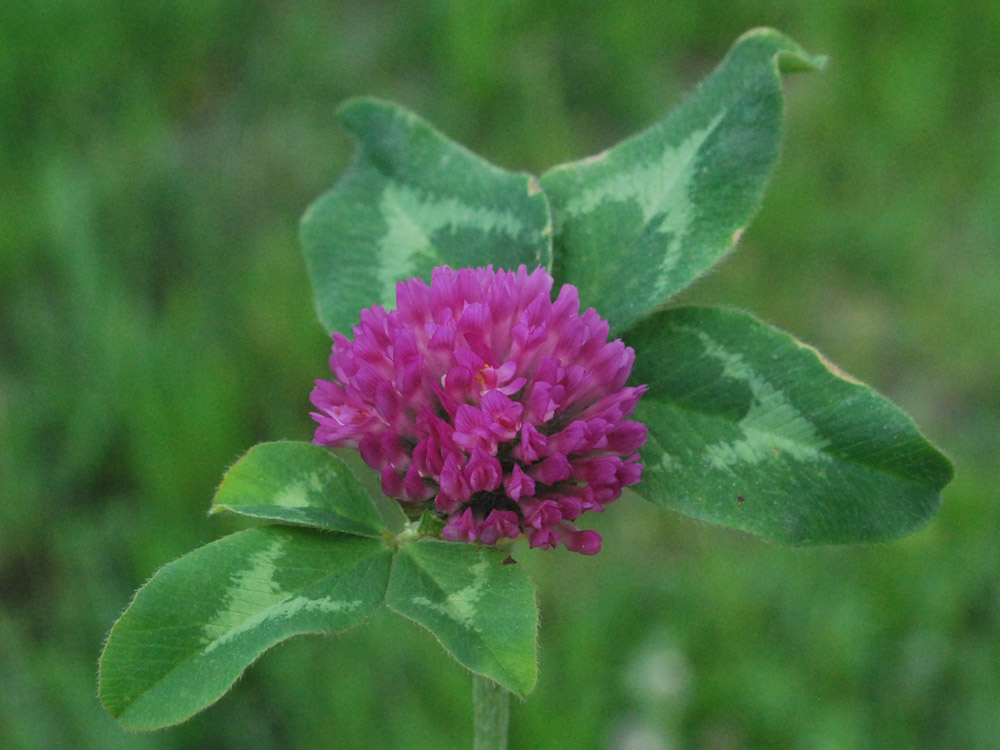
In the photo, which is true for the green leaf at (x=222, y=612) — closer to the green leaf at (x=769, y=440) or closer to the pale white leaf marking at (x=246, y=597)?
the pale white leaf marking at (x=246, y=597)

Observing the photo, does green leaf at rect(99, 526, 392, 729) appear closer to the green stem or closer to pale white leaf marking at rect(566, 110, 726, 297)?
Result: the green stem

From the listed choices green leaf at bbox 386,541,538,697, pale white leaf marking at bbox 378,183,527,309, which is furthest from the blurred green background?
green leaf at bbox 386,541,538,697

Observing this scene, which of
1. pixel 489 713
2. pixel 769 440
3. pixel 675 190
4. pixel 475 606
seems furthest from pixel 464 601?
pixel 675 190

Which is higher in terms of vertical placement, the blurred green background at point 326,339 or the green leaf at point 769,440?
the green leaf at point 769,440

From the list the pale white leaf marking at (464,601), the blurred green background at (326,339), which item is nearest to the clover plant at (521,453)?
→ the pale white leaf marking at (464,601)

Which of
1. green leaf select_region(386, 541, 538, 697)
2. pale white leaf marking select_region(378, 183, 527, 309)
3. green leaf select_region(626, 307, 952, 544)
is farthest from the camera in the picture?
pale white leaf marking select_region(378, 183, 527, 309)

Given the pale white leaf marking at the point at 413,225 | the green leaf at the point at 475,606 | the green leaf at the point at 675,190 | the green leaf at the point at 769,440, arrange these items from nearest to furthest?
1. the green leaf at the point at 475,606
2. the green leaf at the point at 769,440
3. the green leaf at the point at 675,190
4. the pale white leaf marking at the point at 413,225

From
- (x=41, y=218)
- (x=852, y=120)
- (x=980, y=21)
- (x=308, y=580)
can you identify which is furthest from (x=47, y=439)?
(x=980, y=21)

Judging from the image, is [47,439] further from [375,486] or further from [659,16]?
[659,16]
